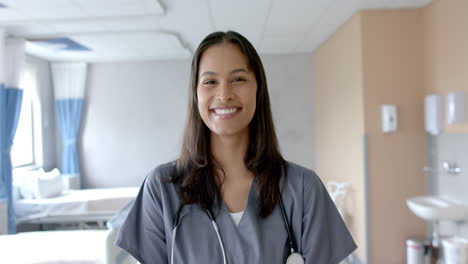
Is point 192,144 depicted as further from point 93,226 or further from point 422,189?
point 93,226

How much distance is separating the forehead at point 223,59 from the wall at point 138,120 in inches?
Result: 176

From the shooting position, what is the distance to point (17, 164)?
14.7 feet

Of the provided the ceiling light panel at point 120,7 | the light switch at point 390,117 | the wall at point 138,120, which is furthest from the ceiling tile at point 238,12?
the wall at point 138,120

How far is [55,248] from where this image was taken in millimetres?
2537

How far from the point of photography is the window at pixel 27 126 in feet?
15.1

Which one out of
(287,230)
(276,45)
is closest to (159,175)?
(287,230)

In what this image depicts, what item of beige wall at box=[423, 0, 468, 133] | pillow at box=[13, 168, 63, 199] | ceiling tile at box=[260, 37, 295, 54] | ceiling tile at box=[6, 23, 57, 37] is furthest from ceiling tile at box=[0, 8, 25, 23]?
beige wall at box=[423, 0, 468, 133]

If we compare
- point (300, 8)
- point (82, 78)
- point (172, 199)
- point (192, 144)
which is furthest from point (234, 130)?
point (82, 78)

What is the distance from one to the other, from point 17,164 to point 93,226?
1302 mm

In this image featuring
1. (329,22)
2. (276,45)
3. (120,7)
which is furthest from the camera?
(276,45)

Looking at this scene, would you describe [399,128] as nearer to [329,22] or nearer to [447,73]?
[447,73]

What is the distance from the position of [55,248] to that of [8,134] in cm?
173

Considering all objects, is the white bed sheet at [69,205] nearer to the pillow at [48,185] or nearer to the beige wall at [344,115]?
the pillow at [48,185]

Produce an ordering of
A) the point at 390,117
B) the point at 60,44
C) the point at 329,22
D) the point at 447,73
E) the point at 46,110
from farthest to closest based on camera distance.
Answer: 1. the point at 46,110
2. the point at 60,44
3. the point at 329,22
4. the point at 390,117
5. the point at 447,73
